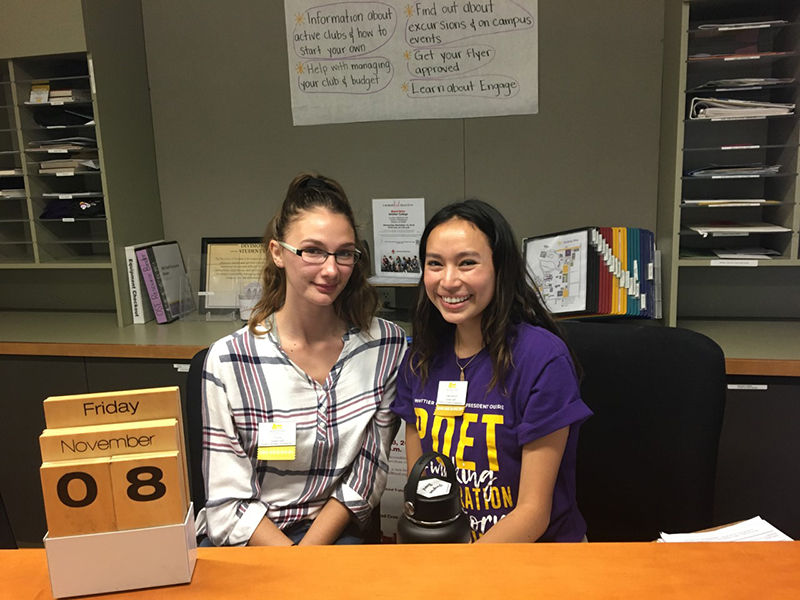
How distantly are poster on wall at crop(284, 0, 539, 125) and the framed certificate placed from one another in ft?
1.97

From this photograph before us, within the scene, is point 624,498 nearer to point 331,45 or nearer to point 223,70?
point 331,45

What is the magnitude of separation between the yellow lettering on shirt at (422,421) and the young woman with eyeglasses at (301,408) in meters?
0.11

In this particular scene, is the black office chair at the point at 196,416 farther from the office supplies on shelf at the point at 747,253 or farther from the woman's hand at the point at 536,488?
the office supplies on shelf at the point at 747,253

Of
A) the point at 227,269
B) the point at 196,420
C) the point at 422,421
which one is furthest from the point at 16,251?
the point at 422,421

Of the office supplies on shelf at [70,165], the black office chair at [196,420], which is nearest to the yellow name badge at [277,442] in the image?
the black office chair at [196,420]

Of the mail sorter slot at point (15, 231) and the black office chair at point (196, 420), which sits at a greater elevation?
the mail sorter slot at point (15, 231)

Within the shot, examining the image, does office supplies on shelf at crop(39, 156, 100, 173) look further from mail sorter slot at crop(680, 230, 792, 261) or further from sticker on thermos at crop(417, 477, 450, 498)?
mail sorter slot at crop(680, 230, 792, 261)

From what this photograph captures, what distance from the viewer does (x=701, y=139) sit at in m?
2.26

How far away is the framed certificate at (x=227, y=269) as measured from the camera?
2592 mm

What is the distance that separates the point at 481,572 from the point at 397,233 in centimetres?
184

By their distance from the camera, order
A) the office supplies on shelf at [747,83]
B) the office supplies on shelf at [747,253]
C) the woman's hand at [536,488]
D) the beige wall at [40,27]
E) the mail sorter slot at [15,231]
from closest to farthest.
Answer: the woman's hand at [536,488] → the office supplies on shelf at [747,83] → the office supplies on shelf at [747,253] → the beige wall at [40,27] → the mail sorter slot at [15,231]

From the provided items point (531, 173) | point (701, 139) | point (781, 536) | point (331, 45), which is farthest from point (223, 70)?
point (781, 536)

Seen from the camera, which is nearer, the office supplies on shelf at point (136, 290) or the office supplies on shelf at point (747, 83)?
the office supplies on shelf at point (747, 83)

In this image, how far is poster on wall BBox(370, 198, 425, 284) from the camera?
2.49 meters
